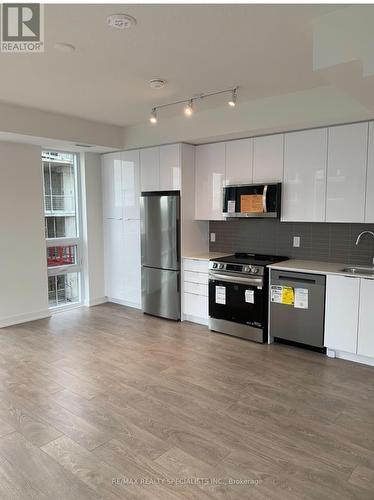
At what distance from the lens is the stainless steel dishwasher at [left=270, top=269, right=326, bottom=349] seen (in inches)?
146

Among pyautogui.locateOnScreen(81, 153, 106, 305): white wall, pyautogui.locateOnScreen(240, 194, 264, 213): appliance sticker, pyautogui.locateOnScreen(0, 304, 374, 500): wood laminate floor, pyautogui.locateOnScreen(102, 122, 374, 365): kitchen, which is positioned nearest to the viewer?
pyautogui.locateOnScreen(0, 304, 374, 500): wood laminate floor

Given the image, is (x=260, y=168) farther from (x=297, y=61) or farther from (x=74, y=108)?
(x=74, y=108)

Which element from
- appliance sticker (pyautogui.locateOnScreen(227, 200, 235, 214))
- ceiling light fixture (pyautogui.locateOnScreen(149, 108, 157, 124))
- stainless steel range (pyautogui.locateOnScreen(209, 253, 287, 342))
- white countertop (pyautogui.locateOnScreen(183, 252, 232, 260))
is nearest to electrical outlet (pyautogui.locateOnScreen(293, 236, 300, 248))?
stainless steel range (pyautogui.locateOnScreen(209, 253, 287, 342))

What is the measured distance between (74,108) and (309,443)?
158 inches

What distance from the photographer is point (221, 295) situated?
4.40 m

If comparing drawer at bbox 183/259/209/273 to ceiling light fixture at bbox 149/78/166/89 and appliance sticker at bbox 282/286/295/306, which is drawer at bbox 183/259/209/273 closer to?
appliance sticker at bbox 282/286/295/306

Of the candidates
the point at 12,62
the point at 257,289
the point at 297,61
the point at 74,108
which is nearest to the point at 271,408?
the point at 257,289

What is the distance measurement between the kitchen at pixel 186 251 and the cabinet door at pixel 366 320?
0.06ft

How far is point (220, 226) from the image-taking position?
5145mm

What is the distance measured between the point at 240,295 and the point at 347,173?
1738mm

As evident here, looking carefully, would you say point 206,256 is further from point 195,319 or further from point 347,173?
point 347,173

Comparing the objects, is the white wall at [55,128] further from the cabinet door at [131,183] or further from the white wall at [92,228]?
the white wall at [92,228]

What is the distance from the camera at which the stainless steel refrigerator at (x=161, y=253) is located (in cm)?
479

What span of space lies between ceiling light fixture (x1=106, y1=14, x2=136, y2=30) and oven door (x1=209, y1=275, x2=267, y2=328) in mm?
2752
